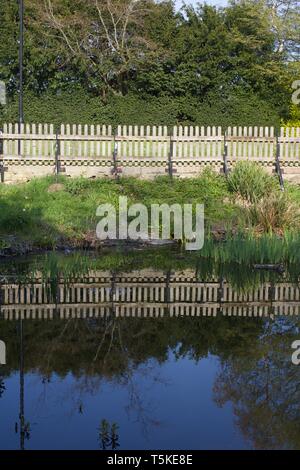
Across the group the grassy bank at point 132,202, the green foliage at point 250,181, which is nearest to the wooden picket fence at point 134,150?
the grassy bank at point 132,202

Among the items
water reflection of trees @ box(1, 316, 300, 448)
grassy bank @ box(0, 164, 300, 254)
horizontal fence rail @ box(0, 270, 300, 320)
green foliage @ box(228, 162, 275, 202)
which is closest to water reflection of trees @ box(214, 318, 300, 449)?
water reflection of trees @ box(1, 316, 300, 448)

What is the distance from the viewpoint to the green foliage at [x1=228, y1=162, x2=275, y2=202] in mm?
17281

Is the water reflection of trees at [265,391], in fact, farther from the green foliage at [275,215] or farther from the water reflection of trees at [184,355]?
the green foliage at [275,215]

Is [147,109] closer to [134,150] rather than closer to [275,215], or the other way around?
[134,150]

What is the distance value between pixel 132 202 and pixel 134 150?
2315 mm

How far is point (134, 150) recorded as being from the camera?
62.0ft

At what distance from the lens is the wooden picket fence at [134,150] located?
60.8 ft

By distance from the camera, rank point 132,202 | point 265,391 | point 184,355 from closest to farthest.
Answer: point 265,391
point 184,355
point 132,202

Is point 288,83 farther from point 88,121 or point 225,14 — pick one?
point 88,121

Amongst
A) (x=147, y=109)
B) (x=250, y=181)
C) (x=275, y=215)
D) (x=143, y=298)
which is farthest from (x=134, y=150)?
(x=147, y=109)

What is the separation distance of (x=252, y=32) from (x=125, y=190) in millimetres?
20259

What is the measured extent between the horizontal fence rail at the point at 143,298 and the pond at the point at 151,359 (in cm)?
2
